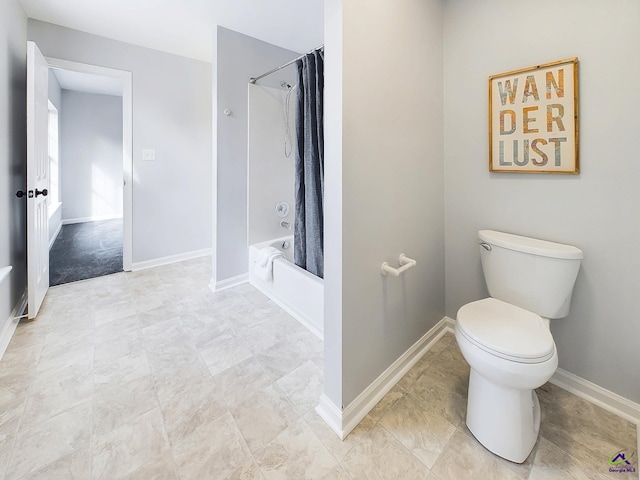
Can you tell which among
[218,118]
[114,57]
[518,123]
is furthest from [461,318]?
[114,57]

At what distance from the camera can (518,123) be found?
152cm

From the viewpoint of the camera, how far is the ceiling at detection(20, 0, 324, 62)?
2.22 meters

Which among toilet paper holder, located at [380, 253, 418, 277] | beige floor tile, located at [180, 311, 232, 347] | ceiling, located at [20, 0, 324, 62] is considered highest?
ceiling, located at [20, 0, 324, 62]

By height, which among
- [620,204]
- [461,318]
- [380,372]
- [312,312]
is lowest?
[380,372]

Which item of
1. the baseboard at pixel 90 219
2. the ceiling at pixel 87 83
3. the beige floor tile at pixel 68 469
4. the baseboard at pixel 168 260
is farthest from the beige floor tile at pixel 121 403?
the baseboard at pixel 90 219

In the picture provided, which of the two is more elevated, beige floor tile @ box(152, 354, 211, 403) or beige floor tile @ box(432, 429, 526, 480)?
beige floor tile @ box(152, 354, 211, 403)

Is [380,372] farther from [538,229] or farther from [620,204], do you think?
[620,204]

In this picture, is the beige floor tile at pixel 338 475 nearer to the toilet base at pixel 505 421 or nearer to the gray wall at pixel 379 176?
the gray wall at pixel 379 176

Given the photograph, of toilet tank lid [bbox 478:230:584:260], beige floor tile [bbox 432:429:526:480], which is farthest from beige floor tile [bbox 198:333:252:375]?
toilet tank lid [bbox 478:230:584:260]

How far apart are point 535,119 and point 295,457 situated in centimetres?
191

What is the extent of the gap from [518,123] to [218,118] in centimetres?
227

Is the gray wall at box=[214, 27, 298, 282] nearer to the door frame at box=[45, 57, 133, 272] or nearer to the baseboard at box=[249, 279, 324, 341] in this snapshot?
the baseboard at box=[249, 279, 324, 341]

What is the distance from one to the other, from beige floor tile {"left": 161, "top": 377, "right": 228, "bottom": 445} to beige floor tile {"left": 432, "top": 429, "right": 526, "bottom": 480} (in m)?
0.96

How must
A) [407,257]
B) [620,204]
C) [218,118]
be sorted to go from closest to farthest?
[620,204] < [407,257] < [218,118]
